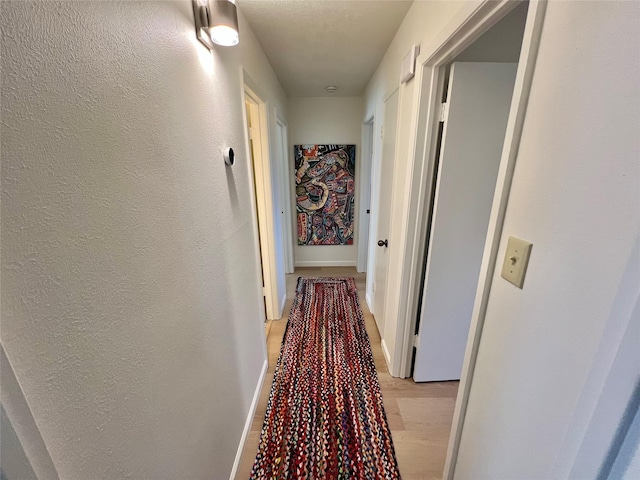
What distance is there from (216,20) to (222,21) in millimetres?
A: 20

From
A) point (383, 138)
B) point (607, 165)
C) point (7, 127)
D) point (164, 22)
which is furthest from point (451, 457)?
point (383, 138)

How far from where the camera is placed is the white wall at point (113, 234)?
397 mm

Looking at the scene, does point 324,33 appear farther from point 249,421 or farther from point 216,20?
point 249,421

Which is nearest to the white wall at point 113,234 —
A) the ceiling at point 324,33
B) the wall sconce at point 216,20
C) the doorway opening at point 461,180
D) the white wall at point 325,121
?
the wall sconce at point 216,20

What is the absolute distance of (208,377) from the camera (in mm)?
997

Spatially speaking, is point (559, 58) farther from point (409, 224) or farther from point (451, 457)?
point (451, 457)

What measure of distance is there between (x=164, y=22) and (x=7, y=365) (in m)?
0.88

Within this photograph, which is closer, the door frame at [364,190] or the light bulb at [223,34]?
the light bulb at [223,34]

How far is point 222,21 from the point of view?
3.01 ft

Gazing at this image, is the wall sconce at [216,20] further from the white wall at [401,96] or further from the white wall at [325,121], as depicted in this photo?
the white wall at [325,121]

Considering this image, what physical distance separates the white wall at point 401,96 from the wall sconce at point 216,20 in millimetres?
814

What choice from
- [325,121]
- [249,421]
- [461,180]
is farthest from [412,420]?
[325,121]

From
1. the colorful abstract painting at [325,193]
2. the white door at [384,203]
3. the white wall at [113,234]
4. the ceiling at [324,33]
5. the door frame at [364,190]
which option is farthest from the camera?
the colorful abstract painting at [325,193]

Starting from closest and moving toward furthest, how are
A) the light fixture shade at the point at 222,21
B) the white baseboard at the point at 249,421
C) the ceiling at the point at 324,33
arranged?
1. the light fixture shade at the point at 222,21
2. the white baseboard at the point at 249,421
3. the ceiling at the point at 324,33
